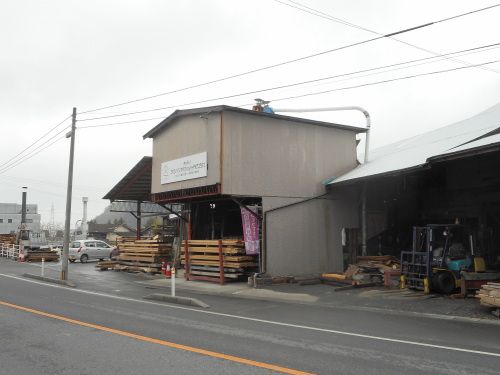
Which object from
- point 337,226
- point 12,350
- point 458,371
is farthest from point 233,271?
point 458,371

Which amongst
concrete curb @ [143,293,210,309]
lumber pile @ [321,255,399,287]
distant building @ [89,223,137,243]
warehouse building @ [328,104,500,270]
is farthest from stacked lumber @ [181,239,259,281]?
distant building @ [89,223,137,243]

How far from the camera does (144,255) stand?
77.3 feet

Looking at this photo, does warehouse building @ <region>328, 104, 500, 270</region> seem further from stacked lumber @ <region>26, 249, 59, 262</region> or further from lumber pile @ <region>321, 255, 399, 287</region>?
stacked lumber @ <region>26, 249, 59, 262</region>

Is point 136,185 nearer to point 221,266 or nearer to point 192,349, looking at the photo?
point 221,266

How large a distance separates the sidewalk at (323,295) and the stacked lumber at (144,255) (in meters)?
2.43

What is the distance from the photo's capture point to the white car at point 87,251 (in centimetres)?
3353

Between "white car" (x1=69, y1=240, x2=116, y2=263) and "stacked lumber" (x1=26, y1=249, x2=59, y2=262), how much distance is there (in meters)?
1.75

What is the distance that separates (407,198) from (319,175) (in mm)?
4583

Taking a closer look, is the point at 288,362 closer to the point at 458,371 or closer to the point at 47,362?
the point at 458,371

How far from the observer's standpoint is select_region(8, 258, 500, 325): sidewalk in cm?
1089

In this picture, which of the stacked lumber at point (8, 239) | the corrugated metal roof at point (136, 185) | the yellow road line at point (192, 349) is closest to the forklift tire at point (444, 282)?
the yellow road line at point (192, 349)

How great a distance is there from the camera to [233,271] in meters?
17.3

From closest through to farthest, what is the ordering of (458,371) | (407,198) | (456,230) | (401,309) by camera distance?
(458,371) < (401,309) < (456,230) < (407,198)

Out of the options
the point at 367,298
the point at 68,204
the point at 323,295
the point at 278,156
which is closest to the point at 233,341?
the point at 367,298
